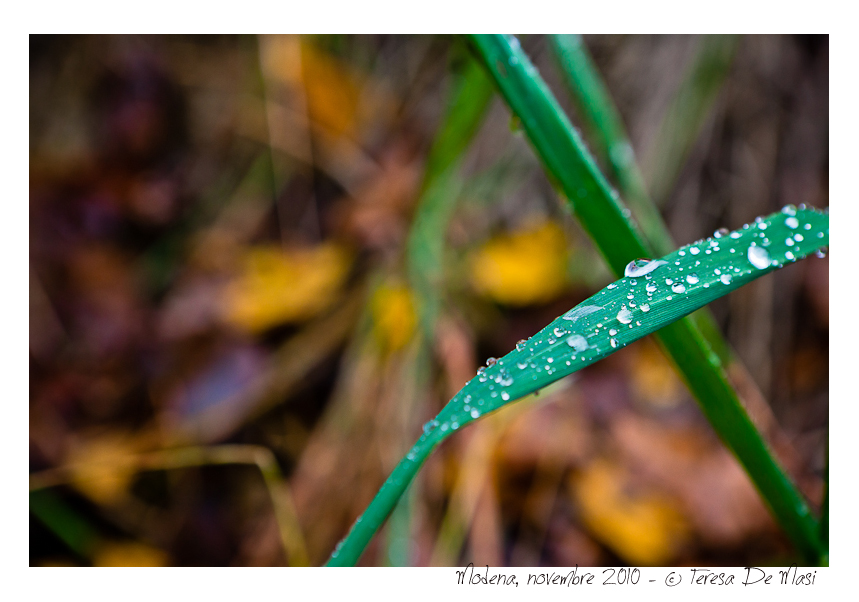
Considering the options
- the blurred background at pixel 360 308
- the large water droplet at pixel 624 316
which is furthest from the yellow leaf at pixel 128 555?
the large water droplet at pixel 624 316

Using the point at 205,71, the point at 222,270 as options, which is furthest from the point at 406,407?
the point at 205,71

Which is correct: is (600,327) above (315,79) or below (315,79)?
below

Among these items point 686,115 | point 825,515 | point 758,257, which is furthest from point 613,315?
point 686,115

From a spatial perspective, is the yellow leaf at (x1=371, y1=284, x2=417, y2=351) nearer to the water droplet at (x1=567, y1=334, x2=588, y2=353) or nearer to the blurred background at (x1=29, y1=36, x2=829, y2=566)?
the blurred background at (x1=29, y1=36, x2=829, y2=566)

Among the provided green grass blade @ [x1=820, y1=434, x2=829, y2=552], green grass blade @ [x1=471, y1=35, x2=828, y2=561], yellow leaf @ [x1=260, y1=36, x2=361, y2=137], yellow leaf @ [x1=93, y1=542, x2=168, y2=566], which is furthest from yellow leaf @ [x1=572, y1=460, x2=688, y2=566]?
yellow leaf @ [x1=260, y1=36, x2=361, y2=137]

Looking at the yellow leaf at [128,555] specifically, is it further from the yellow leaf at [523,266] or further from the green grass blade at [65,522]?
the yellow leaf at [523,266]

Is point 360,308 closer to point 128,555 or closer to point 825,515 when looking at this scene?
point 128,555
